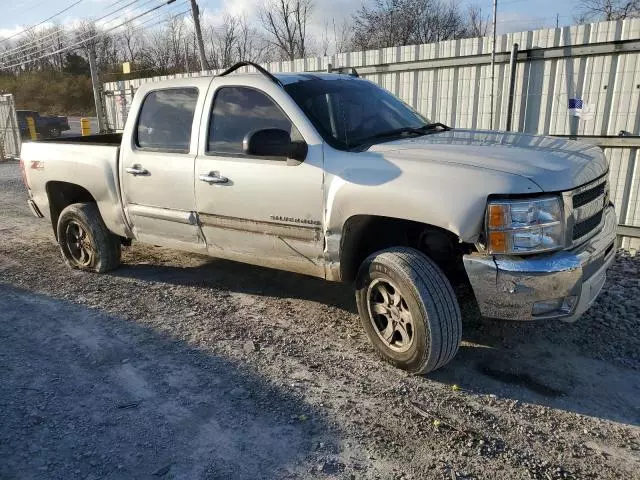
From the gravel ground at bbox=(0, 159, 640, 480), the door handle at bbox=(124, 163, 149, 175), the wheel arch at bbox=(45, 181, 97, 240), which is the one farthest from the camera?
the wheel arch at bbox=(45, 181, 97, 240)

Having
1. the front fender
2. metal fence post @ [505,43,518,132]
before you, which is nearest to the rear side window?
the front fender

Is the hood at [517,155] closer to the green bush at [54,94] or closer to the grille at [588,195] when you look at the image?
the grille at [588,195]

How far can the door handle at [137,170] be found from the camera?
4.55 meters

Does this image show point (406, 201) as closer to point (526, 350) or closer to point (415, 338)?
point (415, 338)

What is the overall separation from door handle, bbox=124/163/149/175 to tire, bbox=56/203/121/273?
95cm

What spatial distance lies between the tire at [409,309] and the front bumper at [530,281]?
0.25 meters

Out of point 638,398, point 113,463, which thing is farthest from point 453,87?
point 113,463

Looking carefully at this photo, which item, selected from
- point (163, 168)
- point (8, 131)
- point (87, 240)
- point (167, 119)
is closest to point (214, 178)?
point (163, 168)

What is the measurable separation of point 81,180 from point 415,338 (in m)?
3.81

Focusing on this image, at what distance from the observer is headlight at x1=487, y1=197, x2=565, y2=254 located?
2.79 metres

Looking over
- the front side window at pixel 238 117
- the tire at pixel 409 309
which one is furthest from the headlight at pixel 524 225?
the front side window at pixel 238 117

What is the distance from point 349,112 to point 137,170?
202 cm

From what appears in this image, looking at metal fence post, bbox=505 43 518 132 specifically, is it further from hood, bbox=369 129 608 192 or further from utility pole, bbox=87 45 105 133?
utility pole, bbox=87 45 105 133

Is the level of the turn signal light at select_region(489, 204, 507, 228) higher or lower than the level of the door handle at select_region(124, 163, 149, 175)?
lower
